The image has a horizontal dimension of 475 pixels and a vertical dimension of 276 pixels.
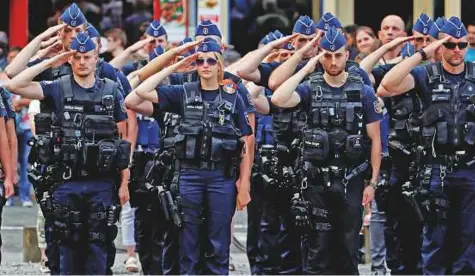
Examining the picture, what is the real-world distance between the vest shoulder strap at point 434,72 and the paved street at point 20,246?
3.10 metres

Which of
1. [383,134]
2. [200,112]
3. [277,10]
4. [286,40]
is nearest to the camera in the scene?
[200,112]

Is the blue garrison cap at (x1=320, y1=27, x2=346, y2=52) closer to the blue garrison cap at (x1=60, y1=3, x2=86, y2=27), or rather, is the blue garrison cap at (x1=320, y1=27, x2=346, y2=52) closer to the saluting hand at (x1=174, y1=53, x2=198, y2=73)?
the saluting hand at (x1=174, y1=53, x2=198, y2=73)

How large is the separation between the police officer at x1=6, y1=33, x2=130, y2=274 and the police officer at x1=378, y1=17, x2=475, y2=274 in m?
2.25

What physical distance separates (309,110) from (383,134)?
1901mm

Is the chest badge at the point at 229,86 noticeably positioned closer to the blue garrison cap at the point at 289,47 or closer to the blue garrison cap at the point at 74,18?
the blue garrison cap at the point at 74,18

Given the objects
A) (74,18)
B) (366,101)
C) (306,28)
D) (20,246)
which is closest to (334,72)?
(366,101)

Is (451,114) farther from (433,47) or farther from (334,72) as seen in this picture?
(334,72)

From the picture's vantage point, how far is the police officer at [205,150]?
1324 cm

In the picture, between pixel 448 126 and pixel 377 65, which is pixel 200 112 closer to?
pixel 448 126

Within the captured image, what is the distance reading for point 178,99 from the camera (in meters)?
13.3

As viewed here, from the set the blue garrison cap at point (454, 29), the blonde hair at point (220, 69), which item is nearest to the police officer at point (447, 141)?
the blue garrison cap at point (454, 29)

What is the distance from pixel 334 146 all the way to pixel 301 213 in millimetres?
595

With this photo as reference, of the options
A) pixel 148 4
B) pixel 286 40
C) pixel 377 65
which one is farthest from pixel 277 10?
pixel 286 40

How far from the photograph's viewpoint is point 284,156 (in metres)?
15.0
